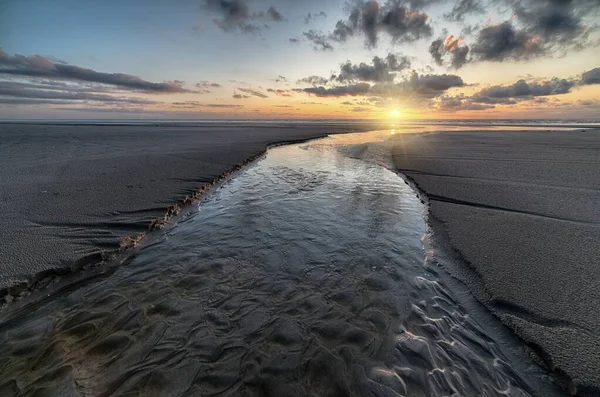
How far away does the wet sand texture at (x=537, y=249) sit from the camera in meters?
3.21

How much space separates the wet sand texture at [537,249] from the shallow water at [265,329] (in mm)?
398

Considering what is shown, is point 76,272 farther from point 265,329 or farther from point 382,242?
point 382,242

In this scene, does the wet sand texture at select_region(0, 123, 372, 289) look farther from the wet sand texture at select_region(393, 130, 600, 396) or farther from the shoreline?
the wet sand texture at select_region(393, 130, 600, 396)

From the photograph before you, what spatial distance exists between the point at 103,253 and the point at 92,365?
2.76 m

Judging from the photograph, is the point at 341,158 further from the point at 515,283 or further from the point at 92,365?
the point at 92,365

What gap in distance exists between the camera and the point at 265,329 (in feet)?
12.1

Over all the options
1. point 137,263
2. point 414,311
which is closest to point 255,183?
point 137,263

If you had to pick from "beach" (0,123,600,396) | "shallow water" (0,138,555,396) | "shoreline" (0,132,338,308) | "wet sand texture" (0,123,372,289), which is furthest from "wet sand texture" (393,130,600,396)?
"wet sand texture" (0,123,372,289)

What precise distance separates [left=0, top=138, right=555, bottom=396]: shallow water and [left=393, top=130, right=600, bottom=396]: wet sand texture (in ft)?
1.30

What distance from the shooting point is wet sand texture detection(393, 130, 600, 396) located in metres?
3.21

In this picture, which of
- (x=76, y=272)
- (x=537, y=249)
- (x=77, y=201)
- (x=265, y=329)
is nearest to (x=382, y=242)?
(x=537, y=249)

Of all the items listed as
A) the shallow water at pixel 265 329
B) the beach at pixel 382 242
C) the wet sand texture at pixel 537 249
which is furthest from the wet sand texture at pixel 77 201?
the wet sand texture at pixel 537 249

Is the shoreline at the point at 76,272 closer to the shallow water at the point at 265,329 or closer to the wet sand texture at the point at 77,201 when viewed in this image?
the wet sand texture at the point at 77,201

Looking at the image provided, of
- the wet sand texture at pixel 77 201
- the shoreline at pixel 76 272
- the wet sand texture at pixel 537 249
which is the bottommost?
the shoreline at pixel 76 272
